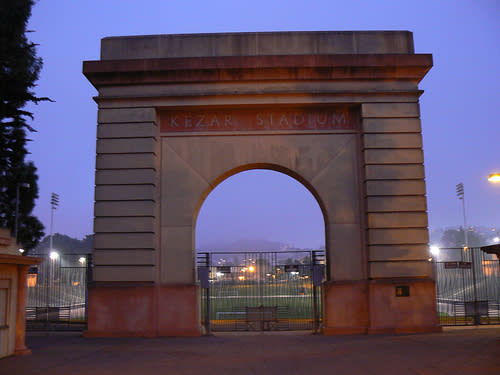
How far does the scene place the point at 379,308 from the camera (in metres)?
17.3

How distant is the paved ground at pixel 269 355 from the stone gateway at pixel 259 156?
1.46m

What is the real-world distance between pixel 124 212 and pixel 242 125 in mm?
5478

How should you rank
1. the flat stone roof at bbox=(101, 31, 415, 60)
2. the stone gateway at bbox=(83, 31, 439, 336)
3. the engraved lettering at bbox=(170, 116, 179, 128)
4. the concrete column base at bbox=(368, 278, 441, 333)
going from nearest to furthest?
1. the concrete column base at bbox=(368, 278, 441, 333)
2. the stone gateway at bbox=(83, 31, 439, 336)
3. the flat stone roof at bbox=(101, 31, 415, 60)
4. the engraved lettering at bbox=(170, 116, 179, 128)

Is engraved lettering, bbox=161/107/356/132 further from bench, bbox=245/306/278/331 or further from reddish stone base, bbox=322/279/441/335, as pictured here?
bench, bbox=245/306/278/331

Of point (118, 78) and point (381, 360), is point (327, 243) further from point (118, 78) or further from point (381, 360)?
point (118, 78)

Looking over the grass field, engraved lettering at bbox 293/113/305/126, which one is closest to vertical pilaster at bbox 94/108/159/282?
the grass field

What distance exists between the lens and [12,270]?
44.4 ft

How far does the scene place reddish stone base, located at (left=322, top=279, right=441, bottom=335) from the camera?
17281mm

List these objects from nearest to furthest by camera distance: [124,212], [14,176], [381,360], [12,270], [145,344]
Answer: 1. [381,360]
2. [12,270]
3. [145,344]
4. [124,212]
5. [14,176]

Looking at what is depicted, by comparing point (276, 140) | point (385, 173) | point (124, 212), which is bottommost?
point (124, 212)

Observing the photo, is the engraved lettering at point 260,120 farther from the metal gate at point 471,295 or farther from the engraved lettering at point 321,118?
the metal gate at point 471,295

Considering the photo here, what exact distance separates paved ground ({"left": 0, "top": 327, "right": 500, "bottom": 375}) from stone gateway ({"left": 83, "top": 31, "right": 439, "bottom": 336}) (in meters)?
1.46

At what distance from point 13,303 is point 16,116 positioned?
850cm

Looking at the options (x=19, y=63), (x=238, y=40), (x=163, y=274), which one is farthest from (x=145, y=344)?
(x=19, y=63)
